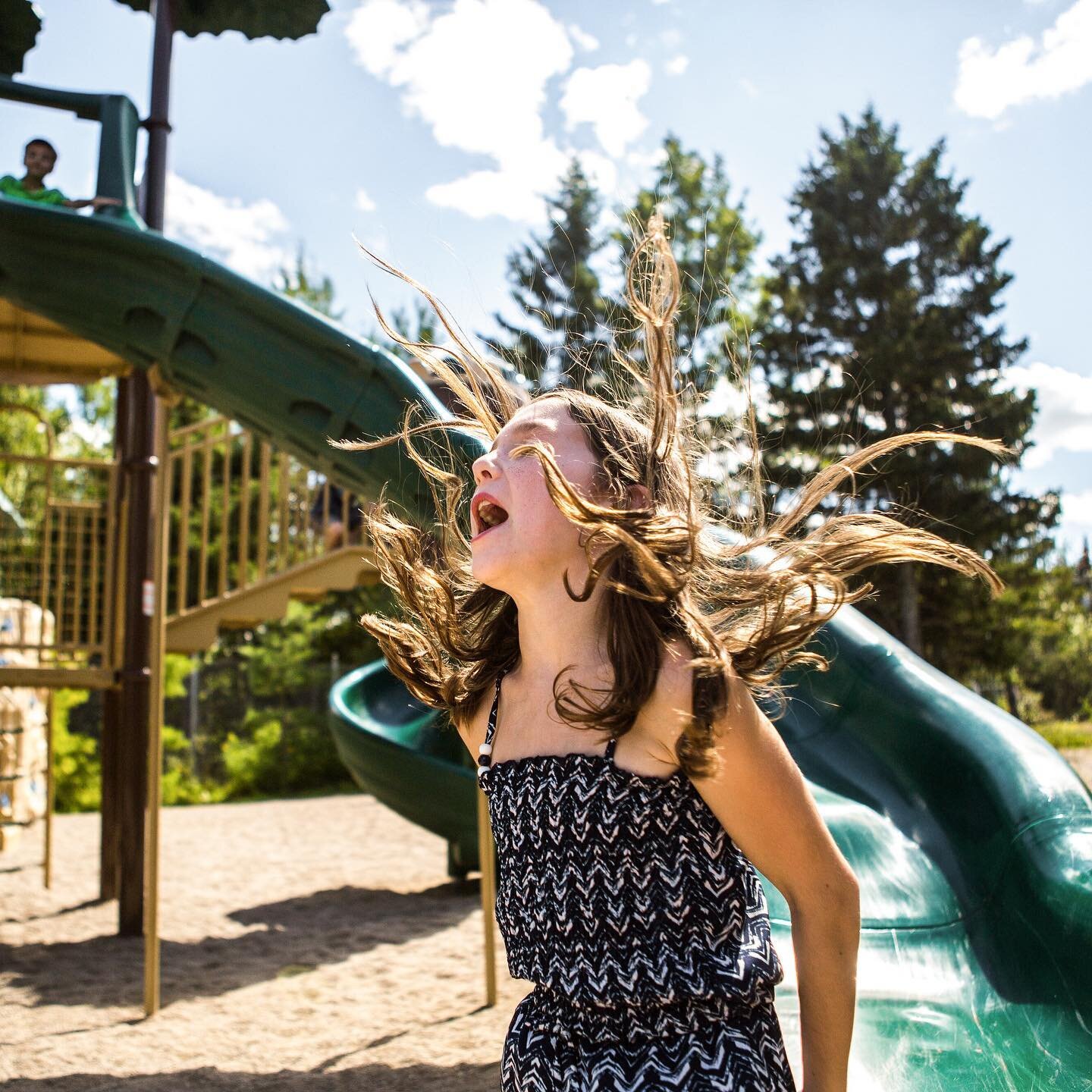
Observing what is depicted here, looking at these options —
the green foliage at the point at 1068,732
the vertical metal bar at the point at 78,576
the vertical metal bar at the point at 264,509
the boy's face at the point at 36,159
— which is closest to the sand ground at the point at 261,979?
the vertical metal bar at the point at 78,576

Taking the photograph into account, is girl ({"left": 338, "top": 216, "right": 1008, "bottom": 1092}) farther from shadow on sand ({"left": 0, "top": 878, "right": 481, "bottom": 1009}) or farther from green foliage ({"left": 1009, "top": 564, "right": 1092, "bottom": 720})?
green foliage ({"left": 1009, "top": 564, "right": 1092, "bottom": 720})

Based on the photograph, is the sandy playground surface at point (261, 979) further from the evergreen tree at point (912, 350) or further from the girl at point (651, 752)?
the evergreen tree at point (912, 350)

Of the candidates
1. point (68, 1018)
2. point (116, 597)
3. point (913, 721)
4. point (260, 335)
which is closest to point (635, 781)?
point (913, 721)

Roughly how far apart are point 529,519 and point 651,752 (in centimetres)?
35

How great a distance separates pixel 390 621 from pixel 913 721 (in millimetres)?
1910

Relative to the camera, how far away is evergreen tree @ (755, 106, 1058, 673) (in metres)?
18.3

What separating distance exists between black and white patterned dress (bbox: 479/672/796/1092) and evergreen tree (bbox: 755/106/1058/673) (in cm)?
1541

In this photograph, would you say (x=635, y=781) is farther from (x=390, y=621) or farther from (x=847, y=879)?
(x=390, y=621)

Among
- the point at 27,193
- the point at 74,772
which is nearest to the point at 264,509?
the point at 27,193

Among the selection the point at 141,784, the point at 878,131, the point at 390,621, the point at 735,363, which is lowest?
the point at 141,784

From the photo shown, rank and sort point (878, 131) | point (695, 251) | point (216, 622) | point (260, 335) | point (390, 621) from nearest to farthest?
1. point (390, 621)
2. point (260, 335)
3. point (216, 622)
4. point (878, 131)
5. point (695, 251)

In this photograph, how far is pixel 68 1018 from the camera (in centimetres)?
421

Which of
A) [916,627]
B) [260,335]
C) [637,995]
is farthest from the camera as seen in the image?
[916,627]

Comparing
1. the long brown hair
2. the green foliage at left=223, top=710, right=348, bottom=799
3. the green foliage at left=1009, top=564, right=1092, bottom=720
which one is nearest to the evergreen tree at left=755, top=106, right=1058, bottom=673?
the green foliage at left=1009, top=564, right=1092, bottom=720
